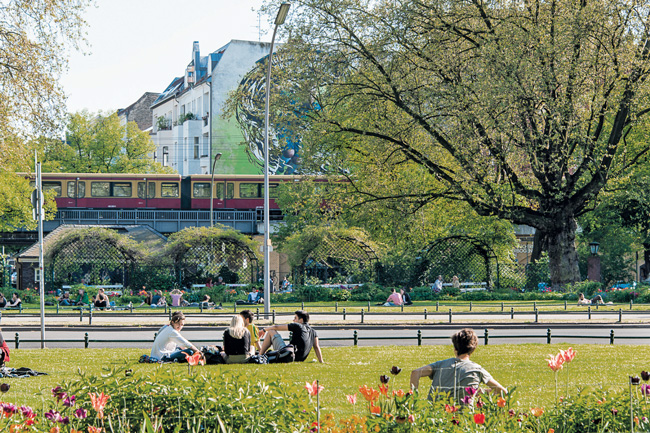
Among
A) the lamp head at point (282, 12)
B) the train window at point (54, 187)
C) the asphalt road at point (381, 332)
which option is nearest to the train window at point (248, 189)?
the train window at point (54, 187)

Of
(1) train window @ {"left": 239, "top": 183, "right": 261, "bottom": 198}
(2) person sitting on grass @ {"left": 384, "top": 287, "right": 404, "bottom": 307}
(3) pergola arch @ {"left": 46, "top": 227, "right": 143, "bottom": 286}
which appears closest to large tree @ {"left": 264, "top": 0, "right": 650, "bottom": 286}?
(2) person sitting on grass @ {"left": 384, "top": 287, "right": 404, "bottom": 307}

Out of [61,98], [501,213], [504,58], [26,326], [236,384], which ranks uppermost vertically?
[504,58]

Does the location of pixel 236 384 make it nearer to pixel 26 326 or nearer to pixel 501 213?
pixel 26 326

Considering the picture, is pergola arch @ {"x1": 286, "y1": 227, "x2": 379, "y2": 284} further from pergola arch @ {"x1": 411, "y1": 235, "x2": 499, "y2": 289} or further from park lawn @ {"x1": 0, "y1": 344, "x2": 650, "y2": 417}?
park lawn @ {"x1": 0, "y1": 344, "x2": 650, "y2": 417}

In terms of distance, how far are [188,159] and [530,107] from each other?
59.6m

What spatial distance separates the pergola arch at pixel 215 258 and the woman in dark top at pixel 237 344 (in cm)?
2756

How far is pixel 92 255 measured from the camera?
42.3 m

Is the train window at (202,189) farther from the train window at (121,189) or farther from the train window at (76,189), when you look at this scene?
the train window at (76,189)

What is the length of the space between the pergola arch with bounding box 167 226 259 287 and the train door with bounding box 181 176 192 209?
35.6 feet

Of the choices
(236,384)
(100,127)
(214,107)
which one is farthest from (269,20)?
(214,107)

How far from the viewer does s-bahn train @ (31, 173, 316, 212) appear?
5203 centimetres

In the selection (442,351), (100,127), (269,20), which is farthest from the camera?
(100,127)

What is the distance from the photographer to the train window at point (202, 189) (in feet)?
177

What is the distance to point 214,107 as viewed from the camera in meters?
80.2
